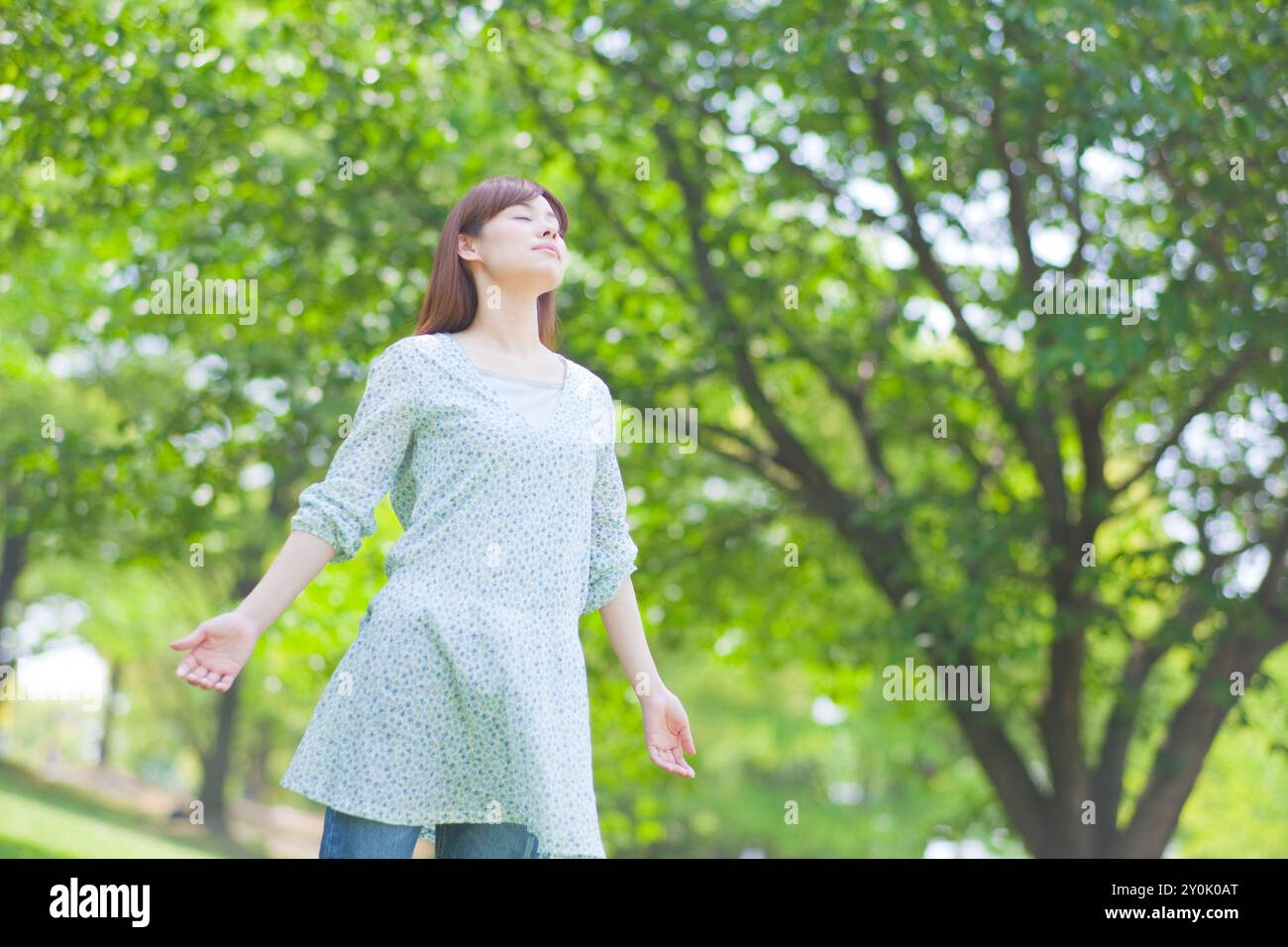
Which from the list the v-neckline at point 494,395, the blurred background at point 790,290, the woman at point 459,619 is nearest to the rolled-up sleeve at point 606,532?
the woman at point 459,619

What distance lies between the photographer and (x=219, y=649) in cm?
235

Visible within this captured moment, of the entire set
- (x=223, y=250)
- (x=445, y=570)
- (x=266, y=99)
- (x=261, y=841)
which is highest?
(x=266, y=99)

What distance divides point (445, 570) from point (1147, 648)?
27.8 ft

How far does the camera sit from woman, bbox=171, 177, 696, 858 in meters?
2.41

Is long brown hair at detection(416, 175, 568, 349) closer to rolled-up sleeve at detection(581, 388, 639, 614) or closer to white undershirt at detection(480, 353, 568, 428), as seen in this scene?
white undershirt at detection(480, 353, 568, 428)

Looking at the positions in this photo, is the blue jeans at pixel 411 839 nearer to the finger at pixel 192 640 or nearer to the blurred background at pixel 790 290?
the finger at pixel 192 640

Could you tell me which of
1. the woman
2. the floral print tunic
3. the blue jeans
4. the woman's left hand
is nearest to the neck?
the woman

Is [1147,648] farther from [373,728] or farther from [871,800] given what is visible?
[871,800]

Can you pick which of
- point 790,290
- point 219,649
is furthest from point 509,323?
point 790,290

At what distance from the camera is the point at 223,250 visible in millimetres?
8547

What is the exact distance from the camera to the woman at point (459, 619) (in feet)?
7.90

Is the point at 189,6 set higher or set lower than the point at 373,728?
higher

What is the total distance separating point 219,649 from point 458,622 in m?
0.41
